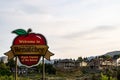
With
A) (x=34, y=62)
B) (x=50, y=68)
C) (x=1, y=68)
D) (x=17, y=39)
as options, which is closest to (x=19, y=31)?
(x=17, y=39)

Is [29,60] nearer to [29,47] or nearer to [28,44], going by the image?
[29,47]

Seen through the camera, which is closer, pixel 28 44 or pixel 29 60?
pixel 29 60

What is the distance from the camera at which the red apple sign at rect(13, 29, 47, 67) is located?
27.2 meters

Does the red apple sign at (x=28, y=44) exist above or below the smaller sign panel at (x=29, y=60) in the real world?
above

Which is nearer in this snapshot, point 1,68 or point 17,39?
point 17,39

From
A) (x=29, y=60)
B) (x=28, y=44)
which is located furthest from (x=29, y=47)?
(x=29, y=60)

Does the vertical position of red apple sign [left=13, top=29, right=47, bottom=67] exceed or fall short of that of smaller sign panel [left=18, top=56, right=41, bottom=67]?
it exceeds it

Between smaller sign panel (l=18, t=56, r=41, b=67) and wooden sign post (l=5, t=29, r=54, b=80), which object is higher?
wooden sign post (l=5, t=29, r=54, b=80)

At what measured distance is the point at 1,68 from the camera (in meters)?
158

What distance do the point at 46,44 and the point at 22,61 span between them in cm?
209

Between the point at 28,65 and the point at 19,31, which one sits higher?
the point at 19,31

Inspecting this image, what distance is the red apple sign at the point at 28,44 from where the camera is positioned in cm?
2717

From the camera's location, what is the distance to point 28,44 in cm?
2727

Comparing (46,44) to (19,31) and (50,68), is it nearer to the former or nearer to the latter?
(19,31)
